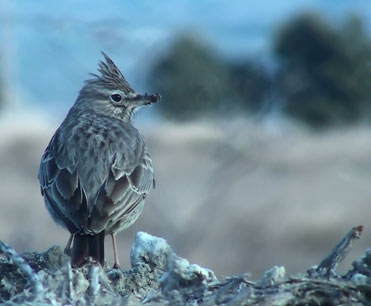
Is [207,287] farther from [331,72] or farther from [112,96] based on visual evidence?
[331,72]

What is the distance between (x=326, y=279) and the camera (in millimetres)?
5312

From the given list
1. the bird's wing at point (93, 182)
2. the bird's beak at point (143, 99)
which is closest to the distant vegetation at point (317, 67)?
the bird's beak at point (143, 99)

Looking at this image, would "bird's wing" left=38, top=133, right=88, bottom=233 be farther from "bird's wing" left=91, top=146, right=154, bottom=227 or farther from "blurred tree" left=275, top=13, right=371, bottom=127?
"blurred tree" left=275, top=13, right=371, bottom=127

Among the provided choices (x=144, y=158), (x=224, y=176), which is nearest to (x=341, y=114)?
(x=224, y=176)

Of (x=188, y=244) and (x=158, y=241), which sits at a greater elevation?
(x=188, y=244)

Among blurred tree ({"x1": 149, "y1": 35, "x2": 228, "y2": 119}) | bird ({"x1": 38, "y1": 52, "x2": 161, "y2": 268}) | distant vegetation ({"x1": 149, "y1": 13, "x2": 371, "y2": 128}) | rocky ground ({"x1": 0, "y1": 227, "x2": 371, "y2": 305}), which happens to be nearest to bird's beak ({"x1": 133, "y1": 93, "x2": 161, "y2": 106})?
bird ({"x1": 38, "y1": 52, "x2": 161, "y2": 268})

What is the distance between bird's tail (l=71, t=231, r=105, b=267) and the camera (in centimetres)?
730

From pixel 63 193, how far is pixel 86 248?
0.81 metres

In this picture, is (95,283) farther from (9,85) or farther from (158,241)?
(9,85)

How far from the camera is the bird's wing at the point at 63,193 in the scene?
796 centimetres

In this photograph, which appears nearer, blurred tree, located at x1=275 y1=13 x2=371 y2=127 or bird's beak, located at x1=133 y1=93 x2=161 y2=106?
bird's beak, located at x1=133 y1=93 x2=161 y2=106

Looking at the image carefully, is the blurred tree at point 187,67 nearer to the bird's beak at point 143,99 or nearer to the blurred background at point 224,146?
the blurred background at point 224,146

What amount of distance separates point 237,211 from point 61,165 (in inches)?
525

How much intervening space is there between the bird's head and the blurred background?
9.4 inches
